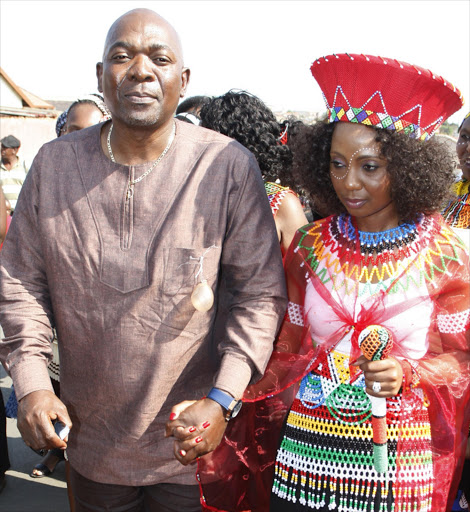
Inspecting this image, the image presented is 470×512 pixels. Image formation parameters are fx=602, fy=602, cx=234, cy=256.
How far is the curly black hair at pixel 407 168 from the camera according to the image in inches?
78.5

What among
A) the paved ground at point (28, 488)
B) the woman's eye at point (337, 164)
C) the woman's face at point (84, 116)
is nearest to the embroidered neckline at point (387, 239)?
the woman's eye at point (337, 164)

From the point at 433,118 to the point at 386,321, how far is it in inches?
28.3

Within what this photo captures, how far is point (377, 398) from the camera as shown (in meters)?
1.82

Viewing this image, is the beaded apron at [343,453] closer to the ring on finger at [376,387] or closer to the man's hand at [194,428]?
the ring on finger at [376,387]

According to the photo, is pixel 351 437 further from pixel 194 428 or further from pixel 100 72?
pixel 100 72

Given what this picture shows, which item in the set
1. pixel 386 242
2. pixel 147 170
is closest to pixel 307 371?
pixel 386 242

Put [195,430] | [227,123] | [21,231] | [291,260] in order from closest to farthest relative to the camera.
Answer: [195,430]
[21,231]
[291,260]
[227,123]

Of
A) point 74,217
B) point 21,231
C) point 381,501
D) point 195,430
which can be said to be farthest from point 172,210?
point 381,501

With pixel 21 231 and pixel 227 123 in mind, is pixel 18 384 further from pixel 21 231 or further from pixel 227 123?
pixel 227 123

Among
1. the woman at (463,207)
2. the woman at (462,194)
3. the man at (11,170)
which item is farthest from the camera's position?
the man at (11,170)

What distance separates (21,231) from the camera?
198 centimetres

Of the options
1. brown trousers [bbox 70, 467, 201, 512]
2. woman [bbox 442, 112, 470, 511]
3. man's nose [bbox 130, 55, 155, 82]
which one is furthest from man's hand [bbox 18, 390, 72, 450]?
woman [bbox 442, 112, 470, 511]

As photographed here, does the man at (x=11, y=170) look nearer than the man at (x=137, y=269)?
No

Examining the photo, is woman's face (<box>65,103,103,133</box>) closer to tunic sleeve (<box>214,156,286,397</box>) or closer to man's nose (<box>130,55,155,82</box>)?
man's nose (<box>130,55,155,82</box>)
